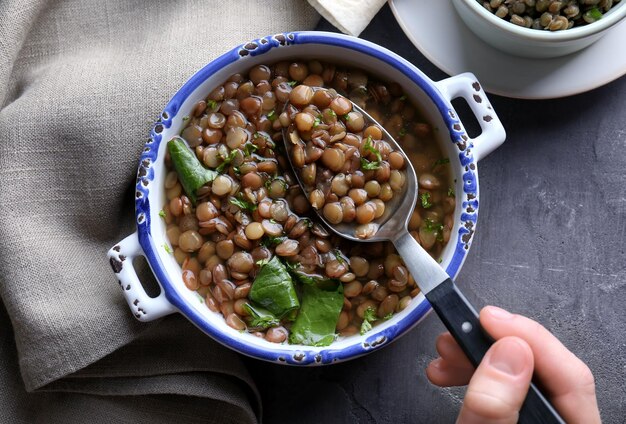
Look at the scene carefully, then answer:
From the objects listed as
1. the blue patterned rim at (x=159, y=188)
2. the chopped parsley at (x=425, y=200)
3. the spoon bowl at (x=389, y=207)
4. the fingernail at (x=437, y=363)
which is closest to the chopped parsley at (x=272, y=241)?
the spoon bowl at (x=389, y=207)

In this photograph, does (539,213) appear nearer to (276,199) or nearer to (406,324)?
(406,324)

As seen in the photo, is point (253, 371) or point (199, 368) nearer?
point (199, 368)

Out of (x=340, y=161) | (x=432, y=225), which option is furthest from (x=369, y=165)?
(x=432, y=225)

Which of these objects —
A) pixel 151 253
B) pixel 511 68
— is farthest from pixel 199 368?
pixel 511 68

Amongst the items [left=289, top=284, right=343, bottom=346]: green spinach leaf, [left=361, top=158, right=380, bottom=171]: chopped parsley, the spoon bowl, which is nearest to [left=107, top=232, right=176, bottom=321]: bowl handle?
[left=289, top=284, right=343, bottom=346]: green spinach leaf

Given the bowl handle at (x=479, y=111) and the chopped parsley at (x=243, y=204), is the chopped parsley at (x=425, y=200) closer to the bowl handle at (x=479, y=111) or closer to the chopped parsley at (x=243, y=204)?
the bowl handle at (x=479, y=111)

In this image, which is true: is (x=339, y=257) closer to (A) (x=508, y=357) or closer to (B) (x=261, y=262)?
(B) (x=261, y=262)
